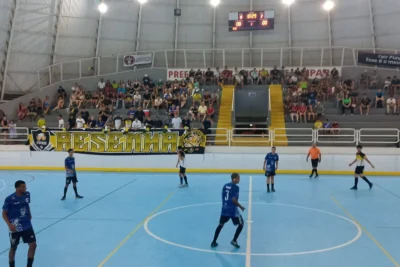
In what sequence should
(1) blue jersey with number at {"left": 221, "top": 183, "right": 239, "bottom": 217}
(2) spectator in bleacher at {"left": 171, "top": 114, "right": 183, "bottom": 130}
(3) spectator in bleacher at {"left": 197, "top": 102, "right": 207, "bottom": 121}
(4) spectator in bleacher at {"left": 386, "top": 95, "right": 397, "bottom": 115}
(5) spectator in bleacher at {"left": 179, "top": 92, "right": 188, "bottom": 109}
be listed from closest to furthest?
(1) blue jersey with number at {"left": 221, "top": 183, "right": 239, "bottom": 217} → (2) spectator in bleacher at {"left": 171, "top": 114, "right": 183, "bottom": 130} → (4) spectator in bleacher at {"left": 386, "top": 95, "right": 397, "bottom": 115} → (3) spectator in bleacher at {"left": 197, "top": 102, "right": 207, "bottom": 121} → (5) spectator in bleacher at {"left": 179, "top": 92, "right": 188, "bottom": 109}

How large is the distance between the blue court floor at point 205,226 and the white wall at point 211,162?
9.60 feet

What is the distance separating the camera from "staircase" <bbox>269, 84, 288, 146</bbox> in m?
21.4

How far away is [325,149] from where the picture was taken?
1995cm

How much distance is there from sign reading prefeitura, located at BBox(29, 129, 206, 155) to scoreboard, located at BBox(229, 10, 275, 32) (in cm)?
1418

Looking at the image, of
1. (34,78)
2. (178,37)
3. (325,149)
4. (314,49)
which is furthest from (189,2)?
(325,149)

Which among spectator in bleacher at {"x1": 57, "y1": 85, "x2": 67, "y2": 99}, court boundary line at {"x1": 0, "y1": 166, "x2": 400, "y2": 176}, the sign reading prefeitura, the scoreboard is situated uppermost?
the scoreboard

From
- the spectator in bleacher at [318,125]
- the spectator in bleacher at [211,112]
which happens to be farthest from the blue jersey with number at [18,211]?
the spectator in bleacher at [318,125]

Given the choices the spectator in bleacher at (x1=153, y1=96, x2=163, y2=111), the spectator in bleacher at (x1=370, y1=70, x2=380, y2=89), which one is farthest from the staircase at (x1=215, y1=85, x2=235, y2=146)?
the spectator in bleacher at (x1=370, y1=70, x2=380, y2=89)

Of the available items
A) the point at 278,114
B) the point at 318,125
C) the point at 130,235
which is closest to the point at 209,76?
the point at 278,114

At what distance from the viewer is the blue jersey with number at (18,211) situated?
6.52 m

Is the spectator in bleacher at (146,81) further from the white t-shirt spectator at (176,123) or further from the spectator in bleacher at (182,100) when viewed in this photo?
the white t-shirt spectator at (176,123)

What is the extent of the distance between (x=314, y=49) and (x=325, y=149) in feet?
49.0

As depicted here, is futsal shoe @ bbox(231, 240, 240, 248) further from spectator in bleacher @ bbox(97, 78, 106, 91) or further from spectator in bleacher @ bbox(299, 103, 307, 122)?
spectator in bleacher @ bbox(97, 78, 106, 91)

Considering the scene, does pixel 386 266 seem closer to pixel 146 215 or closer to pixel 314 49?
pixel 146 215
